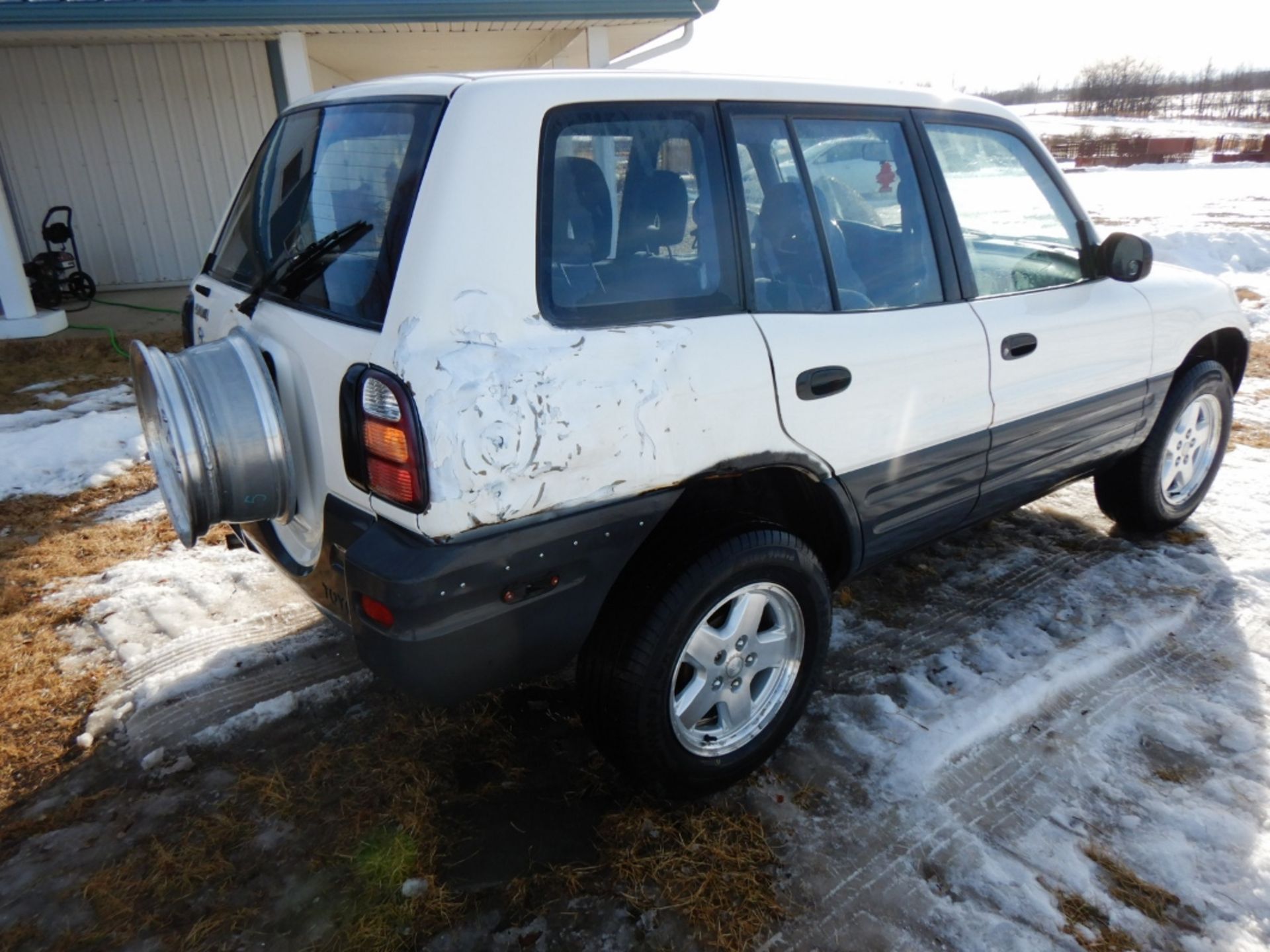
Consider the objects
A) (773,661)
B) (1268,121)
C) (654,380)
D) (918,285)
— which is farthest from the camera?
(1268,121)

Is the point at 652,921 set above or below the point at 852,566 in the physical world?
below

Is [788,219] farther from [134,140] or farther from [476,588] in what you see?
[134,140]

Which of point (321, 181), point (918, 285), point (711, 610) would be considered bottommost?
point (711, 610)

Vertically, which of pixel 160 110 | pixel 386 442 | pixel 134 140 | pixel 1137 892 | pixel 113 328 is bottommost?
pixel 1137 892

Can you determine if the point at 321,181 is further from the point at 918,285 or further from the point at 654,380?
the point at 918,285

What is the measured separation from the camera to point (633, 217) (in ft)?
7.41

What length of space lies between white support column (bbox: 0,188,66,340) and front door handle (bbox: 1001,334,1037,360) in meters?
9.24

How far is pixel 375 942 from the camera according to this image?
2.13 m

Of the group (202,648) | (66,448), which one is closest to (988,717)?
(202,648)

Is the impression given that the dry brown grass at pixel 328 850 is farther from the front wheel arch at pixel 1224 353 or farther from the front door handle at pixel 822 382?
the front wheel arch at pixel 1224 353

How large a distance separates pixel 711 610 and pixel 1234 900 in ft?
5.06

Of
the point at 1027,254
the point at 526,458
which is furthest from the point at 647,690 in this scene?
the point at 1027,254

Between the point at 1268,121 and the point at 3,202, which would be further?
the point at 1268,121

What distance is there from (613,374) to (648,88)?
0.81 meters
